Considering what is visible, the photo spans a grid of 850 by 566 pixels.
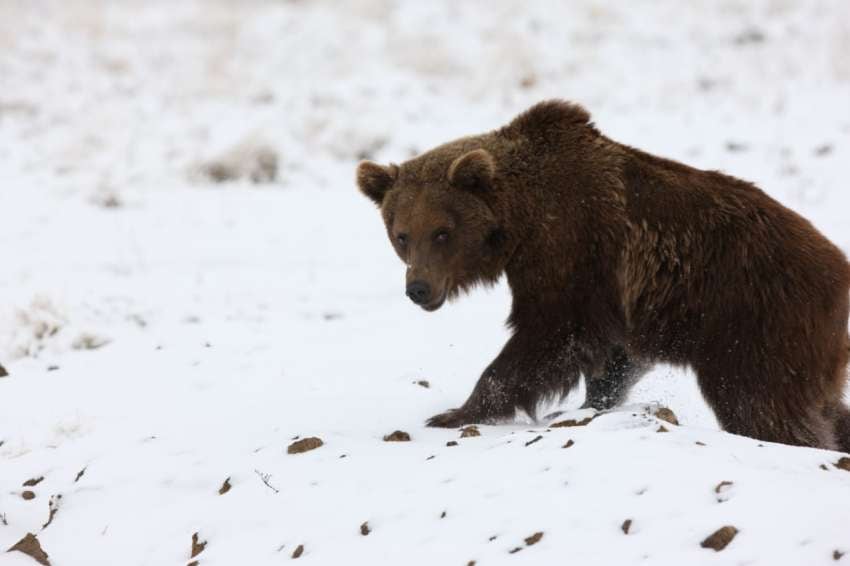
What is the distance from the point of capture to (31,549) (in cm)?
421

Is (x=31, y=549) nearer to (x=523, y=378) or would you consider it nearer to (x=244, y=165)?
(x=523, y=378)

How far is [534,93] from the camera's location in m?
15.1

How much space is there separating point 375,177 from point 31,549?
9.25 feet

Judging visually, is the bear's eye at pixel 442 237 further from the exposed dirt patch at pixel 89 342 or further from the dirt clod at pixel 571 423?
the exposed dirt patch at pixel 89 342

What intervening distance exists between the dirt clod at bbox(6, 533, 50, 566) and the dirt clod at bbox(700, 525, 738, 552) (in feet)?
8.76

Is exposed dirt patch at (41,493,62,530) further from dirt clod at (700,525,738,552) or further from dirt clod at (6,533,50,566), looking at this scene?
dirt clod at (700,525,738,552)

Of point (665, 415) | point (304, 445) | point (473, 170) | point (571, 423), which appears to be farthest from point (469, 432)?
point (473, 170)

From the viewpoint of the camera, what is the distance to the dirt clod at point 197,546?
4.21 metres

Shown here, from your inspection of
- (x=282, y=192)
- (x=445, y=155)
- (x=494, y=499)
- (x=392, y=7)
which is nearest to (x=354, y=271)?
(x=282, y=192)

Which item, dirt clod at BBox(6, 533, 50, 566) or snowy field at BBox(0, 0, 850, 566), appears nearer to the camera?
snowy field at BBox(0, 0, 850, 566)

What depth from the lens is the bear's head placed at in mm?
5570

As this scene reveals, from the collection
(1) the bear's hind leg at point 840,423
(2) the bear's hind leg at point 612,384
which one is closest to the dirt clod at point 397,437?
(2) the bear's hind leg at point 612,384

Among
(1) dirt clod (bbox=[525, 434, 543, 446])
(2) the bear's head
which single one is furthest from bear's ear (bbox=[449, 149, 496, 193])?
(1) dirt clod (bbox=[525, 434, 543, 446])

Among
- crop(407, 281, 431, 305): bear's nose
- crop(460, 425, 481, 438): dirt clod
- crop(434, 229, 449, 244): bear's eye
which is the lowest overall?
crop(460, 425, 481, 438): dirt clod
